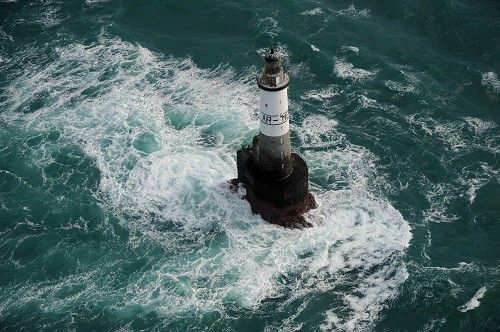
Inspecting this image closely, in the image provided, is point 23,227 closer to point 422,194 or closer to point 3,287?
point 3,287

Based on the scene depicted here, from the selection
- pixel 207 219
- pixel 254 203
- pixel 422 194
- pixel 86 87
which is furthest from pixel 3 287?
pixel 422 194

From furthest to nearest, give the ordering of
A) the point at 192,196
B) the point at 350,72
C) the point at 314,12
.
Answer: the point at 314,12, the point at 350,72, the point at 192,196

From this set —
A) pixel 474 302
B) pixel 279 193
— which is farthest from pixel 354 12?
pixel 474 302

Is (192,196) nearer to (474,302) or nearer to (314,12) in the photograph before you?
(474,302)

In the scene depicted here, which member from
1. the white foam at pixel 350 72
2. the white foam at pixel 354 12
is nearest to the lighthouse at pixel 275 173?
the white foam at pixel 350 72

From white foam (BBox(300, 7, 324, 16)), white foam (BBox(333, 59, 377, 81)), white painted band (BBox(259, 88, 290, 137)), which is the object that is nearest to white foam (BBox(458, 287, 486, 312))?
white painted band (BBox(259, 88, 290, 137))

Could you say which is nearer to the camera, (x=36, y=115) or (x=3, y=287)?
(x=3, y=287)

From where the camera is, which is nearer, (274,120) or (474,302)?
(474,302)

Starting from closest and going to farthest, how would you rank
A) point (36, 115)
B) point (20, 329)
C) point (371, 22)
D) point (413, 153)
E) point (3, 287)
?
point (20, 329), point (3, 287), point (413, 153), point (36, 115), point (371, 22)
